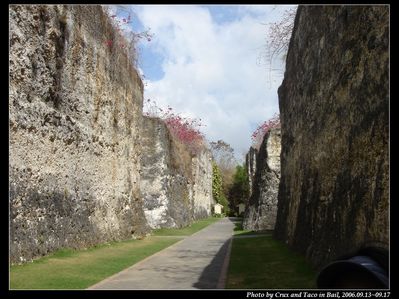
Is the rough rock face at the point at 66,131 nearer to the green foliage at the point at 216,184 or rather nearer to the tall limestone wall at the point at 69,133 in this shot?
the tall limestone wall at the point at 69,133

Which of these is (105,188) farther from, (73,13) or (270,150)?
(270,150)

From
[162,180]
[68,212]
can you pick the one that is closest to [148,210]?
[162,180]

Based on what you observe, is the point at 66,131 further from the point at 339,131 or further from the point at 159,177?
the point at 159,177

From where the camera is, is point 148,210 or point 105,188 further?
point 148,210

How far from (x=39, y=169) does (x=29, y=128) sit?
3.18ft

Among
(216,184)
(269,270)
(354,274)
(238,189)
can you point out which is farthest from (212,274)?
(216,184)

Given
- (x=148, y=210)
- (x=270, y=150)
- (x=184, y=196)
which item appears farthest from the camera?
(x=184, y=196)

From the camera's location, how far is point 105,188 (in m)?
15.4

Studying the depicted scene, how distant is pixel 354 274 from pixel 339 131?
5159 mm

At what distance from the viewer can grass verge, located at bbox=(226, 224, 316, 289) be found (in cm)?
744

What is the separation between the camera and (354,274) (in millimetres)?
3568

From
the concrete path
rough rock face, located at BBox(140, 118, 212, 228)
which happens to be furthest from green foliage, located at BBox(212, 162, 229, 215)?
the concrete path

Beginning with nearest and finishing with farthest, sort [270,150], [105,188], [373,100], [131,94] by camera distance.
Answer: [373,100]
[105,188]
[131,94]
[270,150]

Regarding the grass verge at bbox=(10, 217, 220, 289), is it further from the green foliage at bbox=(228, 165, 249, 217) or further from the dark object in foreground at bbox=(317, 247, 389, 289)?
the green foliage at bbox=(228, 165, 249, 217)
